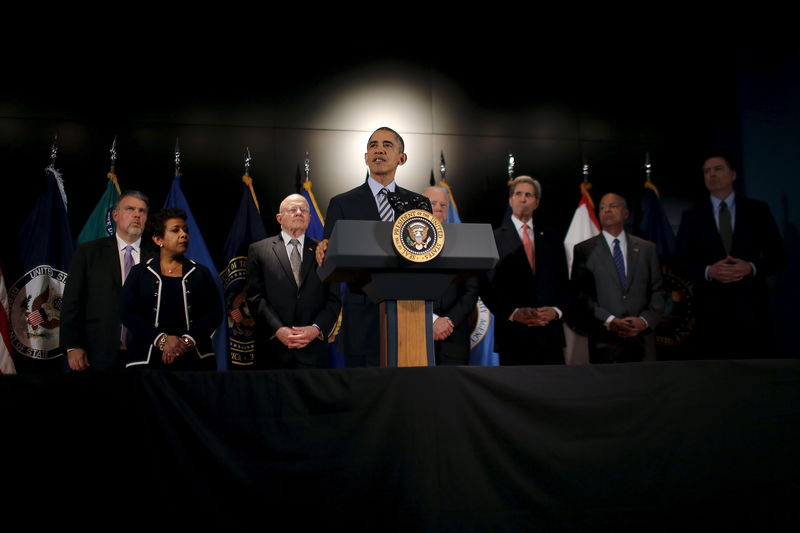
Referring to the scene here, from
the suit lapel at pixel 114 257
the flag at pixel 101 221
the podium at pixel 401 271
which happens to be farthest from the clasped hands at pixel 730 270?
the flag at pixel 101 221

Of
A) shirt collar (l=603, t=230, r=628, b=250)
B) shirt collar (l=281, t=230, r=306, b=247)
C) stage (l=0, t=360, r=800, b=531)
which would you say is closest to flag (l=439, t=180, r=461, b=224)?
shirt collar (l=603, t=230, r=628, b=250)

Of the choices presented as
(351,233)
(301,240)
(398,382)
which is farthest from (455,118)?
(398,382)

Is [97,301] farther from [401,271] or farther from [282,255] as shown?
[401,271]

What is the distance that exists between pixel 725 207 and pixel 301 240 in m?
2.44

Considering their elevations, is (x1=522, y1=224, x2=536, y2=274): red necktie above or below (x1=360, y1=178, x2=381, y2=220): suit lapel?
below

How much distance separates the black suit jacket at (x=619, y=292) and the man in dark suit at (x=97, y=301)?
2.32m

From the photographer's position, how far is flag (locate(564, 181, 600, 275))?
4430 millimetres

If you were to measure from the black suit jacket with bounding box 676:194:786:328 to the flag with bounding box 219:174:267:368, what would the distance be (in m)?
2.47

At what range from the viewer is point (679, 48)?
5.00 meters

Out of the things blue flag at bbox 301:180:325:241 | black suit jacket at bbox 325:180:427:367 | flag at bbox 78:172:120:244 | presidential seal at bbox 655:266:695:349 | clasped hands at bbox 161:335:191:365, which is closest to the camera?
black suit jacket at bbox 325:180:427:367

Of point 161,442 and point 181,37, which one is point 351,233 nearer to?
point 161,442

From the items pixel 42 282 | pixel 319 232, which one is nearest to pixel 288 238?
pixel 319 232

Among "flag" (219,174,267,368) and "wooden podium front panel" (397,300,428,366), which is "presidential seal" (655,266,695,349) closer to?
"flag" (219,174,267,368)

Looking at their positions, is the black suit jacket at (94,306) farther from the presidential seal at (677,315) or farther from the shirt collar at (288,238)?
the presidential seal at (677,315)
